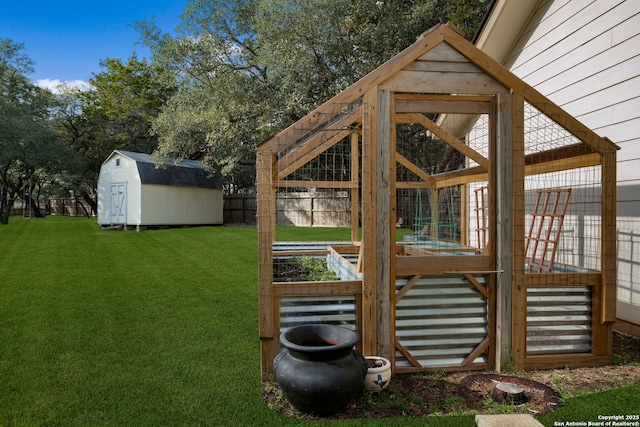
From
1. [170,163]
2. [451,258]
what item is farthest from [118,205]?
[451,258]

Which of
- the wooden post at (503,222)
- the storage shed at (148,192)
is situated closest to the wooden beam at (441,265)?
the wooden post at (503,222)

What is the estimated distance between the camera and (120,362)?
4133 mm

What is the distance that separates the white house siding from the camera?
4.65m

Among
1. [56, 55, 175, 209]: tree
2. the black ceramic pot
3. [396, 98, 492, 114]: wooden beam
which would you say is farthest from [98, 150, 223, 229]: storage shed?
the black ceramic pot

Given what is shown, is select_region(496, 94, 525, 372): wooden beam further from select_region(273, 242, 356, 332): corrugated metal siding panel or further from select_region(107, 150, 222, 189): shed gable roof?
select_region(107, 150, 222, 189): shed gable roof

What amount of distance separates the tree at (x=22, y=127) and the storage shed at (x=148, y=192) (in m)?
3.86

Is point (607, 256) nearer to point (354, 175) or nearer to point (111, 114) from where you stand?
point (354, 175)

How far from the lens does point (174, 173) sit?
1962 centimetres

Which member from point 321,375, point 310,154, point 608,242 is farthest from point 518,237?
point 310,154

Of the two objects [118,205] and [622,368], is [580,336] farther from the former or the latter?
[118,205]

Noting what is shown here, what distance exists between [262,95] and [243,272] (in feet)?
28.9

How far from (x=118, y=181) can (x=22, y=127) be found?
527 centimetres

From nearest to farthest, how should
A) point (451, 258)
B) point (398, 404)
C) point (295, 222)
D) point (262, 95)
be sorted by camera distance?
1. point (398, 404)
2. point (451, 258)
3. point (262, 95)
4. point (295, 222)

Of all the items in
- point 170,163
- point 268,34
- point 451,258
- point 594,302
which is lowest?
point 594,302
